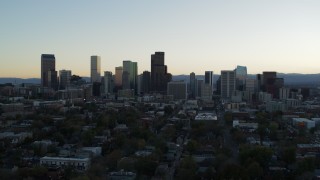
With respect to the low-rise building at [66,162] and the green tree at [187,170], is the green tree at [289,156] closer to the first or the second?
the green tree at [187,170]

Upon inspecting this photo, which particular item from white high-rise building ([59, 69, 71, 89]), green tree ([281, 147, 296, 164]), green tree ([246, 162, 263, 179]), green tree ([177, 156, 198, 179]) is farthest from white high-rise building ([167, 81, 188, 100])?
green tree ([246, 162, 263, 179])

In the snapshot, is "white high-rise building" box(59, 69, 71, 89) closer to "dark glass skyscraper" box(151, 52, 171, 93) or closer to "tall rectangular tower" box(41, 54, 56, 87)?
"tall rectangular tower" box(41, 54, 56, 87)

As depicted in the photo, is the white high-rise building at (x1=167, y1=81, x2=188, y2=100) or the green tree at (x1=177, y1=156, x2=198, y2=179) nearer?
the green tree at (x1=177, y1=156, x2=198, y2=179)

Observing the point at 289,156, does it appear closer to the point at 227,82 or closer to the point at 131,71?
the point at 227,82

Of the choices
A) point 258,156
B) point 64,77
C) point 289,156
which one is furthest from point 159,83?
point 258,156

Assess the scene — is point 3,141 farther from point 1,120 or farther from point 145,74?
point 145,74

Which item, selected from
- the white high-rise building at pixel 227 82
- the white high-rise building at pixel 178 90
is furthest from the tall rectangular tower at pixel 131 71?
the white high-rise building at pixel 227 82

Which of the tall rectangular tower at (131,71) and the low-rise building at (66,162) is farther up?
the tall rectangular tower at (131,71)

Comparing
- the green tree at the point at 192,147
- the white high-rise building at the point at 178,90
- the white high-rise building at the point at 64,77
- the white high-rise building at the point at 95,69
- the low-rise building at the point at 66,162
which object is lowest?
the low-rise building at the point at 66,162
